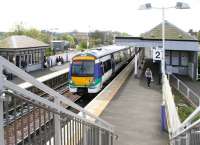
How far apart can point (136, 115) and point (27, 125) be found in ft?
41.8

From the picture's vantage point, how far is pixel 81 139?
5000mm

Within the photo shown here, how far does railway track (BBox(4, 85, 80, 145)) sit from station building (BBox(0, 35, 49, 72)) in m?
28.8

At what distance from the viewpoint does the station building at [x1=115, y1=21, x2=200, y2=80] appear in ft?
93.5

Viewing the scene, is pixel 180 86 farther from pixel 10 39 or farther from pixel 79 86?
pixel 10 39

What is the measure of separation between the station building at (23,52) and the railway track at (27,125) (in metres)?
28.8

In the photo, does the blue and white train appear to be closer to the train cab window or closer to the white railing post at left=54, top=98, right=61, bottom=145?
the train cab window

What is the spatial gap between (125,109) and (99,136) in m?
9.73

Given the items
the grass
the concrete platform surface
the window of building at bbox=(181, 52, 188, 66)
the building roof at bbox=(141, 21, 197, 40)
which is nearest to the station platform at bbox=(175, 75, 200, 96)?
the window of building at bbox=(181, 52, 188, 66)

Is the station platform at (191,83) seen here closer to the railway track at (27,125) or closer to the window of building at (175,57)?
the window of building at (175,57)

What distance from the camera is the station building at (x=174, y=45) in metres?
28.5

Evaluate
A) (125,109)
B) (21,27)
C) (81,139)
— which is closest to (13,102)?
(81,139)

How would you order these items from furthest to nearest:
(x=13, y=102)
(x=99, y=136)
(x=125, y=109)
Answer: (x=125, y=109)
(x=99, y=136)
(x=13, y=102)

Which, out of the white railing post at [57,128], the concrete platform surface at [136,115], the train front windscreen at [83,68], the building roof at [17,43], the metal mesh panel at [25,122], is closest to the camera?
the metal mesh panel at [25,122]

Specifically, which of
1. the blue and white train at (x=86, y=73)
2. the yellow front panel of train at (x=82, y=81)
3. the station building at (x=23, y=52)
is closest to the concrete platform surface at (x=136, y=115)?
the blue and white train at (x=86, y=73)
